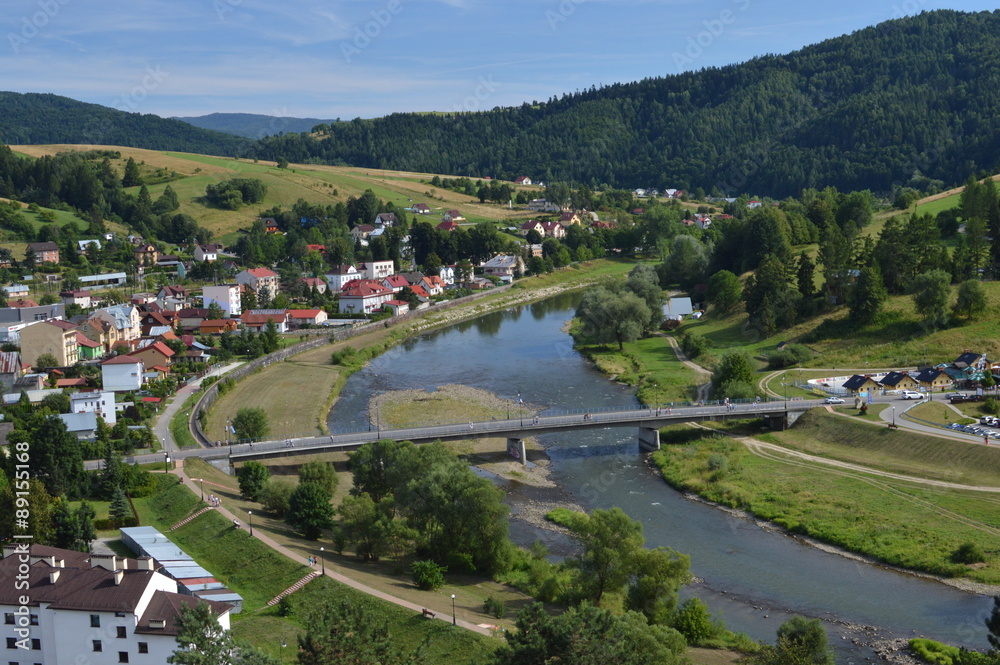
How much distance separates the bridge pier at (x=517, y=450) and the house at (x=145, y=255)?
2225 inches

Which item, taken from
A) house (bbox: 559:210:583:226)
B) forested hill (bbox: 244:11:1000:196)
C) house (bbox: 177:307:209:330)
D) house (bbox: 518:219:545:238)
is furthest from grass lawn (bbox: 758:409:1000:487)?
forested hill (bbox: 244:11:1000:196)

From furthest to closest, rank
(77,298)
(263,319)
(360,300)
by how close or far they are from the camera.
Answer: (360,300) < (77,298) < (263,319)

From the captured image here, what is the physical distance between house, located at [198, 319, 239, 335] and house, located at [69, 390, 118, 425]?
77.1 ft

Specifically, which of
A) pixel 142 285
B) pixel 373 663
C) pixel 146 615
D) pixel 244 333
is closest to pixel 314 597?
pixel 146 615

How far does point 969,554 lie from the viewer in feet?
93.5

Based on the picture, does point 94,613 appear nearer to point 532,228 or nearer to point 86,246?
point 86,246

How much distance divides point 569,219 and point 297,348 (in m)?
66.2

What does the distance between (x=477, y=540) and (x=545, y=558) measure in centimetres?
237

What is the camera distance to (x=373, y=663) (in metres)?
18.2

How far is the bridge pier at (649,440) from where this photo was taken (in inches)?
1671

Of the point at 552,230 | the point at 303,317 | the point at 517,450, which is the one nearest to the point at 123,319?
the point at 303,317

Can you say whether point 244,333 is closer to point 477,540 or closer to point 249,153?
point 477,540

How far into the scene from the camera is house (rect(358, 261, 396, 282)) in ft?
294

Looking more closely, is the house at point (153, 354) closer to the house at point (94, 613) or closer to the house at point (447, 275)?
the house at point (94, 613)
